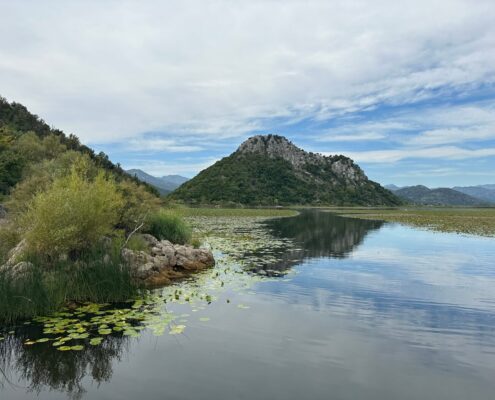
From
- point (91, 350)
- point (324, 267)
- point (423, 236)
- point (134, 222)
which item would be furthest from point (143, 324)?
point (423, 236)

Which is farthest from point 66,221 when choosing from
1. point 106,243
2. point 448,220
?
point 448,220

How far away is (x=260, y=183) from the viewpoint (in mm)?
178750

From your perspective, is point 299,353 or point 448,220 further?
point 448,220

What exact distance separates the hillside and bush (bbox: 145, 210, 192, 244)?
1235 cm

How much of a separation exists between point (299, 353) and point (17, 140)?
61830mm

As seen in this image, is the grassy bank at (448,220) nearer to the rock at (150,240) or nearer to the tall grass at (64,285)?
the rock at (150,240)

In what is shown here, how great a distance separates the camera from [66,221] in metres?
15.3

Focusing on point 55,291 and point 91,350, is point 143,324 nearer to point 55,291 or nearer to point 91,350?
point 91,350

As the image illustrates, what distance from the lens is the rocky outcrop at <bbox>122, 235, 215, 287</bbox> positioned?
57.7 ft

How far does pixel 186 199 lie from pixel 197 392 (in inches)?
5319

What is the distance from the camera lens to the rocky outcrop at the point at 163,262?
693 inches

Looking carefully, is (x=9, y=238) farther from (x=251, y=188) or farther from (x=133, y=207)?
(x=251, y=188)

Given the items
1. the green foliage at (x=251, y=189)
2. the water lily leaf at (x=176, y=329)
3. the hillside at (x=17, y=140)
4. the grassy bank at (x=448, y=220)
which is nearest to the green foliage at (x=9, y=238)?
the water lily leaf at (x=176, y=329)

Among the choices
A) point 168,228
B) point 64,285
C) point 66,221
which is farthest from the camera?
point 168,228
